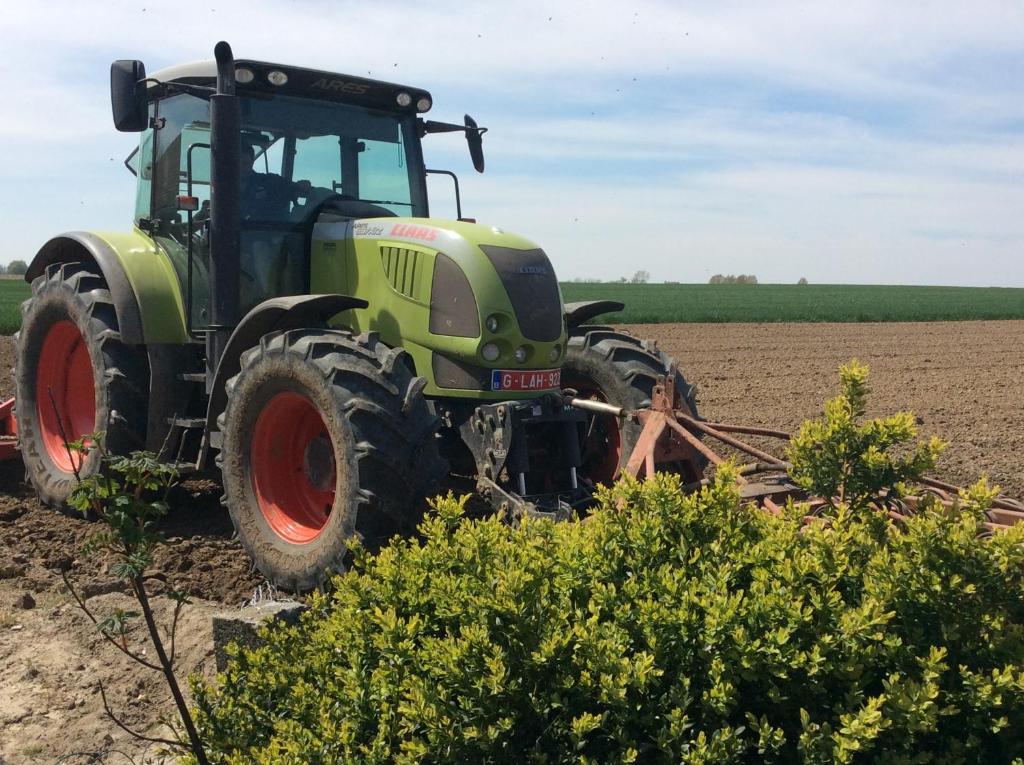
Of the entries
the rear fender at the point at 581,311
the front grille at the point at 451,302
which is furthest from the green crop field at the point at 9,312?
the front grille at the point at 451,302

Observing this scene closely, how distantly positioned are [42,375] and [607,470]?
3.97m

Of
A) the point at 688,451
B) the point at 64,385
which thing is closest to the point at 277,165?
the point at 64,385

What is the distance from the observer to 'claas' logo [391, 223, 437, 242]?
18.5 feet

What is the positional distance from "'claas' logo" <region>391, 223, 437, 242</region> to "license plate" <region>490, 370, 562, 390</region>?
2.66 ft

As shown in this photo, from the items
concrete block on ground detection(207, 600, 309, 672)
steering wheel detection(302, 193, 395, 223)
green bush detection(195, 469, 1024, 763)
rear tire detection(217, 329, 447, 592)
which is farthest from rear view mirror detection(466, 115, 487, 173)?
green bush detection(195, 469, 1024, 763)

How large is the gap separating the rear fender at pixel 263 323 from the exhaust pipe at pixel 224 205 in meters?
0.15

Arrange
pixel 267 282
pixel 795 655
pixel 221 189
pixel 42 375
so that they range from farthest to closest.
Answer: pixel 42 375 < pixel 267 282 < pixel 221 189 < pixel 795 655

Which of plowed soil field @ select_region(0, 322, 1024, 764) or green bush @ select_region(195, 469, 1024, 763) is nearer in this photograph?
green bush @ select_region(195, 469, 1024, 763)

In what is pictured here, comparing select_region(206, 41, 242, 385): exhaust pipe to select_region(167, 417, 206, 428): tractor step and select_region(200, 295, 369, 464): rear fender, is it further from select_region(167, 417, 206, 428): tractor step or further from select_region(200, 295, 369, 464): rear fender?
select_region(167, 417, 206, 428): tractor step

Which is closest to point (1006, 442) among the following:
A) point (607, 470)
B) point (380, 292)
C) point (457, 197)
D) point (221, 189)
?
point (607, 470)

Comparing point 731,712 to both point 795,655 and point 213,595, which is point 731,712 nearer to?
point 795,655

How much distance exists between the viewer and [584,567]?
2.96m

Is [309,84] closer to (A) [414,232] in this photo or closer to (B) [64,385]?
(A) [414,232]

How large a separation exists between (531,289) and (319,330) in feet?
3.77
